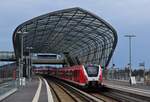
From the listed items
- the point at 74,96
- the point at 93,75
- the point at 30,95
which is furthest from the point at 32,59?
the point at 30,95

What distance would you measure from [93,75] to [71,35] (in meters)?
68.4

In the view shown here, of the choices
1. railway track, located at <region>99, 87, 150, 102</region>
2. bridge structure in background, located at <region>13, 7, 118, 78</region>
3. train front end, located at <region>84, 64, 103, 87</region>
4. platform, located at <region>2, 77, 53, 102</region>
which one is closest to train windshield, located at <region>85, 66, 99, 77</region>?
train front end, located at <region>84, 64, 103, 87</region>

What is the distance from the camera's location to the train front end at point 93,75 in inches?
1714

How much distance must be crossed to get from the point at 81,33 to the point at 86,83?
205 ft

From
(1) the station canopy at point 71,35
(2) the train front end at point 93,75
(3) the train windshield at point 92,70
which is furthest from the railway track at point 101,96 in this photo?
(1) the station canopy at point 71,35

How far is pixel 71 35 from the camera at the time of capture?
4407 inches

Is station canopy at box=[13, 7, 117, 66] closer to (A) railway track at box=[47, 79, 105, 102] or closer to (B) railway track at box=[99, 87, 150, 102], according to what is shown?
(A) railway track at box=[47, 79, 105, 102]

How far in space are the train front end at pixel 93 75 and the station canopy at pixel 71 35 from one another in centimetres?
2157

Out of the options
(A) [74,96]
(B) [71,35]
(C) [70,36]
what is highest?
(B) [71,35]

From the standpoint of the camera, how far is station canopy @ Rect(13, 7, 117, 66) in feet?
273

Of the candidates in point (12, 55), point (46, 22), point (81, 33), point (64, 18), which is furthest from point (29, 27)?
point (12, 55)

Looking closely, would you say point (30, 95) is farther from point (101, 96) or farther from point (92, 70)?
point (92, 70)

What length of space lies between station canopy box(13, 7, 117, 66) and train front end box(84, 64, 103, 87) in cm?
2157

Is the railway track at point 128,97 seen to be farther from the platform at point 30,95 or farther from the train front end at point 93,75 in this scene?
the platform at point 30,95
